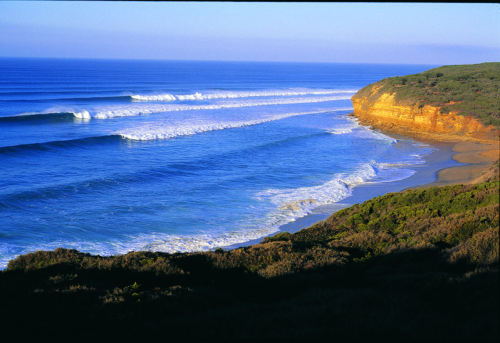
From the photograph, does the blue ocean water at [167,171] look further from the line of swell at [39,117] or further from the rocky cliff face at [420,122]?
the rocky cliff face at [420,122]

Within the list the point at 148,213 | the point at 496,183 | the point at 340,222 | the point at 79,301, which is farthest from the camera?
the point at 148,213

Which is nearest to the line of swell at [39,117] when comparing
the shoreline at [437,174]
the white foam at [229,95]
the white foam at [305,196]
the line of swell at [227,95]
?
the line of swell at [227,95]

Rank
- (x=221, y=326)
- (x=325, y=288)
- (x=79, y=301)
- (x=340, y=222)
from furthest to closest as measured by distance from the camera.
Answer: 1. (x=340, y=222)
2. (x=325, y=288)
3. (x=79, y=301)
4. (x=221, y=326)

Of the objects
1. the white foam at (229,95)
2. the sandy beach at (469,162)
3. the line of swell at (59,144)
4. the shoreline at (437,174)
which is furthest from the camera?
the white foam at (229,95)

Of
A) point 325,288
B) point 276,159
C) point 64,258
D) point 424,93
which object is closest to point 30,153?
point 276,159

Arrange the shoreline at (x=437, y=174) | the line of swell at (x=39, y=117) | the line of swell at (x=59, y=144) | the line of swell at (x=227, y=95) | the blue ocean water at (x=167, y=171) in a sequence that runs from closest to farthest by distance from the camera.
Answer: the blue ocean water at (x=167, y=171), the shoreline at (x=437, y=174), the line of swell at (x=59, y=144), the line of swell at (x=39, y=117), the line of swell at (x=227, y=95)

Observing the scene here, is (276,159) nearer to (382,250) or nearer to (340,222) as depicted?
(340,222)

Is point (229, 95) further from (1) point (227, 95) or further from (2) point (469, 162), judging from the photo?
(2) point (469, 162)
